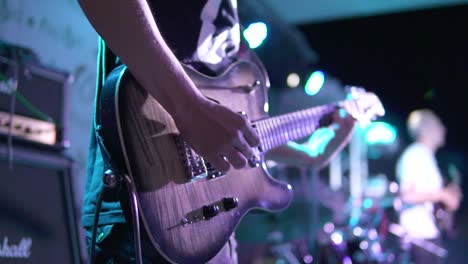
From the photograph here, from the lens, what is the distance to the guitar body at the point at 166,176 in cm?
114

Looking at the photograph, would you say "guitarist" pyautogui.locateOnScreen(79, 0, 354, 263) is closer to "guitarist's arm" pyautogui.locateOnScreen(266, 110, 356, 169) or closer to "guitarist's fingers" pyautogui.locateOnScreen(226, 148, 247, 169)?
"guitarist's fingers" pyautogui.locateOnScreen(226, 148, 247, 169)

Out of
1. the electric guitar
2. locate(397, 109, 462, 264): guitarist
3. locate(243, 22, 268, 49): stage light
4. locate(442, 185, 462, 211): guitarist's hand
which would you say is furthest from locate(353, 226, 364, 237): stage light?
the electric guitar

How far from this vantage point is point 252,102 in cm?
168

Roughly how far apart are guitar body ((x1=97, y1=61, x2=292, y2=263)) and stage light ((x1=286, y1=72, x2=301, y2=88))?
19.9ft

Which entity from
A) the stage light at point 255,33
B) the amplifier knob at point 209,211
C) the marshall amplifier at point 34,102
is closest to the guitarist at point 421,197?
the stage light at point 255,33

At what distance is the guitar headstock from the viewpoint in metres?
2.43

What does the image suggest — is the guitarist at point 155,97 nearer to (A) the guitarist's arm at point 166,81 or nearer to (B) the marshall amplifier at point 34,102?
(A) the guitarist's arm at point 166,81

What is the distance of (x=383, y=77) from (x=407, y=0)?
176 centimetres

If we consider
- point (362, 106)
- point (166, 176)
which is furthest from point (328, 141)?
point (166, 176)

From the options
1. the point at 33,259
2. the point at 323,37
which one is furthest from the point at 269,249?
the point at 33,259

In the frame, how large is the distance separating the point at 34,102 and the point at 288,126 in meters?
1.04

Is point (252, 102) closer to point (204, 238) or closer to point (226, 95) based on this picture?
point (226, 95)

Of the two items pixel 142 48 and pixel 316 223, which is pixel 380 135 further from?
pixel 142 48

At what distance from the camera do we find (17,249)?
5.87 feet
